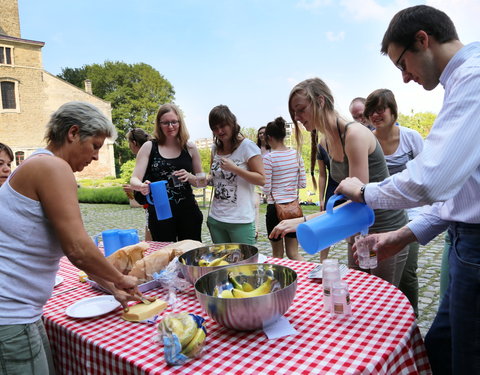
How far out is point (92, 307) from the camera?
1662 millimetres

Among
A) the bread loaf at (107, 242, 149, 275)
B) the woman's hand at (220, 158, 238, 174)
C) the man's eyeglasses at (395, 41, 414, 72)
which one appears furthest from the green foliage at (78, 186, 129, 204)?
the man's eyeglasses at (395, 41, 414, 72)

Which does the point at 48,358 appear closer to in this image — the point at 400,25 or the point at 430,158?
the point at 430,158

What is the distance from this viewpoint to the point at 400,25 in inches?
50.1

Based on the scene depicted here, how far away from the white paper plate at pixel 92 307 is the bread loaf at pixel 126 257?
22 centimetres

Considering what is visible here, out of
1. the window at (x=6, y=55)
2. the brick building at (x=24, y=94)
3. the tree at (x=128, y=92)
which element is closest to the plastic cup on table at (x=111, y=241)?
the brick building at (x=24, y=94)

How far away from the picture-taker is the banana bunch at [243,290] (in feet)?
4.50

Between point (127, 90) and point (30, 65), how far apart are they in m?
9.25

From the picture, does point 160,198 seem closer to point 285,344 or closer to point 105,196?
point 285,344

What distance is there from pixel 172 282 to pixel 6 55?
3050 centimetres

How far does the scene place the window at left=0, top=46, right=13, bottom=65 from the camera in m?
26.0

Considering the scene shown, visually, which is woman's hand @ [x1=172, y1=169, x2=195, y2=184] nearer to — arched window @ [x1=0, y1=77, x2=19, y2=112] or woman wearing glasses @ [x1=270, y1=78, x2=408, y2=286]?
woman wearing glasses @ [x1=270, y1=78, x2=408, y2=286]

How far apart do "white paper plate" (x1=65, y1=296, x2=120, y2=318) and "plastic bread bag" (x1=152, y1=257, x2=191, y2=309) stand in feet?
0.72

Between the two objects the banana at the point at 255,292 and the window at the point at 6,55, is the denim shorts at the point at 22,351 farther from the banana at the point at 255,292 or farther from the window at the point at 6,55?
the window at the point at 6,55

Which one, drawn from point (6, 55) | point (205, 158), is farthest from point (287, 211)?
point (6, 55)
